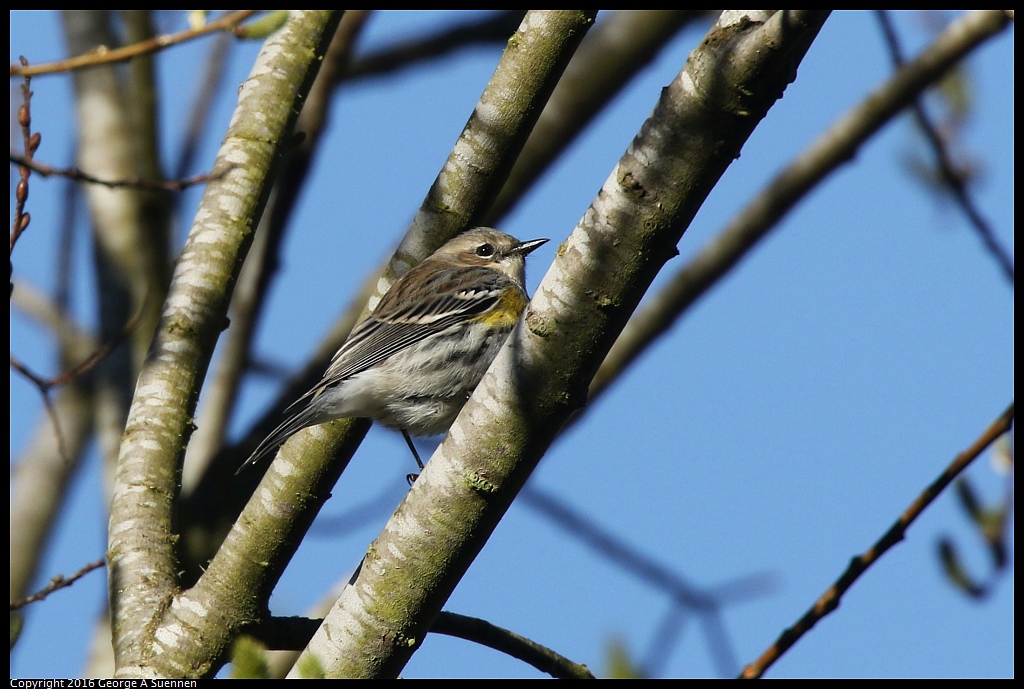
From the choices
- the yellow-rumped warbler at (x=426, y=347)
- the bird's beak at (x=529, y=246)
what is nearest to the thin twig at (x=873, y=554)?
the yellow-rumped warbler at (x=426, y=347)

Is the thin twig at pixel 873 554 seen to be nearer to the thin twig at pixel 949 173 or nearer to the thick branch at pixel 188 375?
Result: the thin twig at pixel 949 173

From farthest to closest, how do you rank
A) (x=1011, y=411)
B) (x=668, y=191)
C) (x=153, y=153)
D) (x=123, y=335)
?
(x=153, y=153)
(x=123, y=335)
(x=668, y=191)
(x=1011, y=411)

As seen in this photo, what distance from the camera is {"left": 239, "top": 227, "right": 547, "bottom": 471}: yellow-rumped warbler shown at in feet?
18.7

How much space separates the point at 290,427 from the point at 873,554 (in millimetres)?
3248

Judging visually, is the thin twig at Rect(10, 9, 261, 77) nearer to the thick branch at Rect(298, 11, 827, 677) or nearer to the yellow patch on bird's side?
the thick branch at Rect(298, 11, 827, 677)

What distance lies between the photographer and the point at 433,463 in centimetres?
349

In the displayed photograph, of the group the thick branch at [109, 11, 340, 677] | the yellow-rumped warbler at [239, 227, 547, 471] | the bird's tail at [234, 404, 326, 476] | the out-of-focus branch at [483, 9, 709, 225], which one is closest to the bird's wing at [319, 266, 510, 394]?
the yellow-rumped warbler at [239, 227, 547, 471]

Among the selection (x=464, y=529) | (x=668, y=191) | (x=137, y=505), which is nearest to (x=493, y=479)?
(x=464, y=529)

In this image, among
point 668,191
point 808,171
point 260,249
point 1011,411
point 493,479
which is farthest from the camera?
point 260,249

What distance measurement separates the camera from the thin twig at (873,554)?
2.38 meters

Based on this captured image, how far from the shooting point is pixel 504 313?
20.8 ft

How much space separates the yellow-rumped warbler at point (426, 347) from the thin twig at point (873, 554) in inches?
127
